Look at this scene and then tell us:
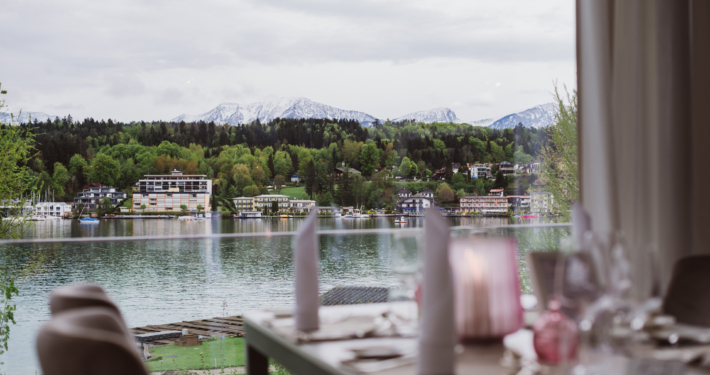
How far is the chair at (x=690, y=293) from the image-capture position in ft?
4.29

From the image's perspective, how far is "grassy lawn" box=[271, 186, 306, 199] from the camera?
8302 mm

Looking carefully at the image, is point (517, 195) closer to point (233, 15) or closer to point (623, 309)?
point (233, 15)

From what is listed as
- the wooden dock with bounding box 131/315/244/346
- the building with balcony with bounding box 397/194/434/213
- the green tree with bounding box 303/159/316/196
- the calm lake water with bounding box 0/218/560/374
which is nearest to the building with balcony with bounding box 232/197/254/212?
the calm lake water with bounding box 0/218/560/374

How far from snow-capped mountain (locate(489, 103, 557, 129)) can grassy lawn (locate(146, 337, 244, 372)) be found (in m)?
6.14

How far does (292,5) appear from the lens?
11.6 meters

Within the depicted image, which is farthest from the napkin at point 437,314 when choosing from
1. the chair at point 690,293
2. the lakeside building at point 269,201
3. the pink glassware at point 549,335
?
the lakeside building at point 269,201

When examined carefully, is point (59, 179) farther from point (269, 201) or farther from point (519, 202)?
point (519, 202)

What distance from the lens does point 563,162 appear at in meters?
7.76

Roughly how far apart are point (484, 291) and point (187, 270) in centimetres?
753

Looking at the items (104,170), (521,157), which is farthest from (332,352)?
(521,157)

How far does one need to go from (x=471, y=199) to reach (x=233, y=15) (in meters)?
6.42

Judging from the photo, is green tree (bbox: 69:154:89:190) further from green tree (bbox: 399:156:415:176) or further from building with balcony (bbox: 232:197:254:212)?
green tree (bbox: 399:156:415:176)

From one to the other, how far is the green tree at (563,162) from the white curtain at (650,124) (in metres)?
4.61

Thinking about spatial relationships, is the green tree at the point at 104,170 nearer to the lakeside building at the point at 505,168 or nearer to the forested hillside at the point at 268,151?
the forested hillside at the point at 268,151
